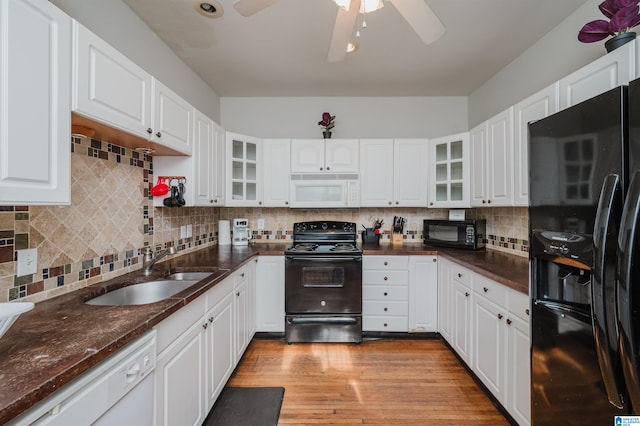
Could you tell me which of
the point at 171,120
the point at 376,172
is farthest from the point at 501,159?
the point at 171,120

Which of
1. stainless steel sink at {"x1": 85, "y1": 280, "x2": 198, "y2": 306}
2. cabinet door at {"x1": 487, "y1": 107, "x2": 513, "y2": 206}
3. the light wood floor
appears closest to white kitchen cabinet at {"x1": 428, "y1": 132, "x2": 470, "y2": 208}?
cabinet door at {"x1": 487, "y1": 107, "x2": 513, "y2": 206}

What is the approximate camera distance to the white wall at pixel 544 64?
1.85 m

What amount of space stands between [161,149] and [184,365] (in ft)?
4.56

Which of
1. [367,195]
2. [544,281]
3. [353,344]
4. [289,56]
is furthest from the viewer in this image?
[367,195]

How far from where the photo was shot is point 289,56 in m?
2.48

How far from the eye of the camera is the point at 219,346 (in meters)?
1.81

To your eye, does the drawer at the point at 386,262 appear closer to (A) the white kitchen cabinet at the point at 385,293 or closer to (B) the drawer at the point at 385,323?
(A) the white kitchen cabinet at the point at 385,293

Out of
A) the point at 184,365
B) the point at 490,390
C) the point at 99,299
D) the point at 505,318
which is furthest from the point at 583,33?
the point at 99,299

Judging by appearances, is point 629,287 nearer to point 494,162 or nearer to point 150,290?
point 494,162

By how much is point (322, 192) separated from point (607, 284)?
95.3 inches

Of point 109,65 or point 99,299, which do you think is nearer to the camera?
point 109,65

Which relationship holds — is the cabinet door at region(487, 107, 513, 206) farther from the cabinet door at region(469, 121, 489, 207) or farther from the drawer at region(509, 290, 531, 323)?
the drawer at region(509, 290, 531, 323)

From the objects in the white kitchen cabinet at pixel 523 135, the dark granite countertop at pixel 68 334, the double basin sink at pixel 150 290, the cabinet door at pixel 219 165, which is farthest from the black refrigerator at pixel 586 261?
the cabinet door at pixel 219 165

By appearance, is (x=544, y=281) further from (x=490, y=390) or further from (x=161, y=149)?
(x=161, y=149)
